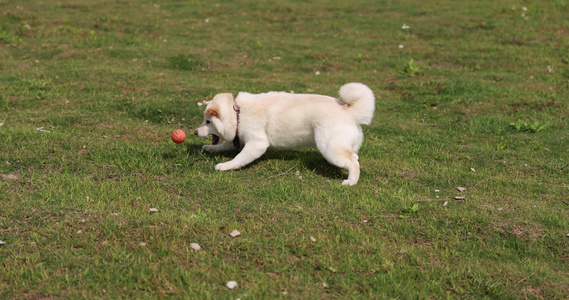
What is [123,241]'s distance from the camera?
464 cm

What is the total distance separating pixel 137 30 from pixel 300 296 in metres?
12.2

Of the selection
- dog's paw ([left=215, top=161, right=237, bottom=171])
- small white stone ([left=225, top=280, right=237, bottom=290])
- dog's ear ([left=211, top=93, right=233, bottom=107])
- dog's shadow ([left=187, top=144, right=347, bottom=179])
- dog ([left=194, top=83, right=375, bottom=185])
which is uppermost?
dog's ear ([left=211, top=93, right=233, bottom=107])

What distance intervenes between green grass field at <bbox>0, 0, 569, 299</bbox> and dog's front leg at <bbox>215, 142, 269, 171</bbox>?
118 mm

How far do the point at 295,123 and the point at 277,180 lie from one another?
2.28 ft

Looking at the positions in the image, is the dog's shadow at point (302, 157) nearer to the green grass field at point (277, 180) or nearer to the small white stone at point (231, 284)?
the green grass field at point (277, 180)

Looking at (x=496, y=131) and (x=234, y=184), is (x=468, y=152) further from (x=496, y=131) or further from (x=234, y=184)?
(x=234, y=184)

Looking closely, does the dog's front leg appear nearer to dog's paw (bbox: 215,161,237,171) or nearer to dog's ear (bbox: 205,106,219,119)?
dog's paw (bbox: 215,161,237,171)

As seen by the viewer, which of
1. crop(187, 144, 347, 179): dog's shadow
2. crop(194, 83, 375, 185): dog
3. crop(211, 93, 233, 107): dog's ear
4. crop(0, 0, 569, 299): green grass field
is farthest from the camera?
crop(187, 144, 347, 179): dog's shadow

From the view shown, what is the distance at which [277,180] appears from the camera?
6.17m

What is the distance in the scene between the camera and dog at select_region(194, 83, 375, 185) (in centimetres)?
604

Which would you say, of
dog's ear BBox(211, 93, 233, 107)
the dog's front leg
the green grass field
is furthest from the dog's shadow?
dog's ear BBox(211, 93, 233, 107)

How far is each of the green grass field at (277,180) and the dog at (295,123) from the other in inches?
12.6

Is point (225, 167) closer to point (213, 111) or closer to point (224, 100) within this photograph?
point (213, 111)

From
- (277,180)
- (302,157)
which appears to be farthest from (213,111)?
(302,157)
